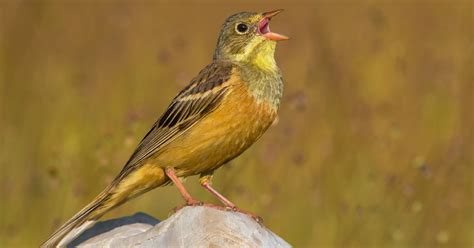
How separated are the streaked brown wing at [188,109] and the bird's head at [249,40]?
164mm

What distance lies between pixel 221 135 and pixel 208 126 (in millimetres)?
159

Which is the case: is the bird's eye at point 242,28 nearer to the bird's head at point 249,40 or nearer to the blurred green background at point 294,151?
the bird's head at point 249,40

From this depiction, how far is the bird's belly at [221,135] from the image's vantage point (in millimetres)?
7051

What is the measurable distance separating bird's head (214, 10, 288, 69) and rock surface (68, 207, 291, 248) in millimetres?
1382

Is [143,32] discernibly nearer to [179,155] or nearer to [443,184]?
[443,184]

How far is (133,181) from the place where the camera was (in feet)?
24.1

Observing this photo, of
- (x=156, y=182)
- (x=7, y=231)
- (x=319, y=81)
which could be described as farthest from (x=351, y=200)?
(x=7, y=231)

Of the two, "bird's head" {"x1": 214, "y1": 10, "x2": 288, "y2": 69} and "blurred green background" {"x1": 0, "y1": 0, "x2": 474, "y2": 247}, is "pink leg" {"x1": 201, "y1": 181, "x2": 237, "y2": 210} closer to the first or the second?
"blurred green background" {"x1": 0, "y1": 0, "x2": 474, "y2": 247}

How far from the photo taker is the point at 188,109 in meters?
7.43

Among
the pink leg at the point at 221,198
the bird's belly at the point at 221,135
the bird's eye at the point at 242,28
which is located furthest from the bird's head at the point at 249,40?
the pink leg at the point at 221,198

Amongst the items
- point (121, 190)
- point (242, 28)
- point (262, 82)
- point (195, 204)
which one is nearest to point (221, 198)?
point (195, 204)

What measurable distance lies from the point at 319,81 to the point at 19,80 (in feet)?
8.62

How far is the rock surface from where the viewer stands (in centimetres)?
607

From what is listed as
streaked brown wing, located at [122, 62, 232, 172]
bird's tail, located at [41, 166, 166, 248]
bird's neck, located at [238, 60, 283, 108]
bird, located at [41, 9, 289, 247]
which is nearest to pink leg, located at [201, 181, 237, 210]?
bird, located at [41, 9, 289, 247]
